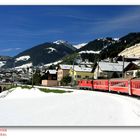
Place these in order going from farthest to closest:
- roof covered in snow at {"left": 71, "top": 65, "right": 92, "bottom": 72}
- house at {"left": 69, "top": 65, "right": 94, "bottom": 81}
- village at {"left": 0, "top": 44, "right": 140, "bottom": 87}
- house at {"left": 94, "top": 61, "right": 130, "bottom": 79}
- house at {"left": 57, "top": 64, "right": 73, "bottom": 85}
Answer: house at {"left": 57, "top": 64, "right": 73, "bottom": 85}
roof covered in snow at {"left": 71, "top": 65, "right": 92, "bottom": 72}
house at {"left": 69, "top": 65, "right": 94, "bottom": 81}
house at {"left": 94, "top": 61, "right": 130, "bottom": 79}
village at {"left": 0, "top": 44, "right": 140, "bottom": 87}

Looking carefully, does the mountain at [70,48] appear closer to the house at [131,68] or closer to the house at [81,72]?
the house at [131,68]

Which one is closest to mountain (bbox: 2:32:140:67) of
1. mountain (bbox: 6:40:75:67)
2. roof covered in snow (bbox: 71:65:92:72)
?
mountain (bbox: 6:40:75:67)

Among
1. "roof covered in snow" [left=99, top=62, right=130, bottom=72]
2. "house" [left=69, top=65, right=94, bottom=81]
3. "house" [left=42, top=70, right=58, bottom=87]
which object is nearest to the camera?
"roof covered in snow" [left=99, top=62, right=130, bottom=72]

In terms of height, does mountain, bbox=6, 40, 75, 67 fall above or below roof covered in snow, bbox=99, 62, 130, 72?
below

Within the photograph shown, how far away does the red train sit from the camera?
27.3m

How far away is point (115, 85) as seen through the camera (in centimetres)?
3672

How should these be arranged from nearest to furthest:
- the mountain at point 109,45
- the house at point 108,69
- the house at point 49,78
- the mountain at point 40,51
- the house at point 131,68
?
the mountain at point 40,51
the mountain at point 109,45
the house at point 131,68
the house at point 108,69
the house at point 49,78

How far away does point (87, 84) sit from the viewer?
52.9 metres

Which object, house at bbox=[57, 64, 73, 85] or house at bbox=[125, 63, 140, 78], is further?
house at bbox=[57, 64, 73, 85]

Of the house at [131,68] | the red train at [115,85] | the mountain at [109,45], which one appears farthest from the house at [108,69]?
the red train at [115,85]

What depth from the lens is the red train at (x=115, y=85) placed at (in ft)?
89.6

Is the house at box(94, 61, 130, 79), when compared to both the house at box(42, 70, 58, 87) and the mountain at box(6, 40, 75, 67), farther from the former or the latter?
the mountain at box(6, 40, 75, 67)
